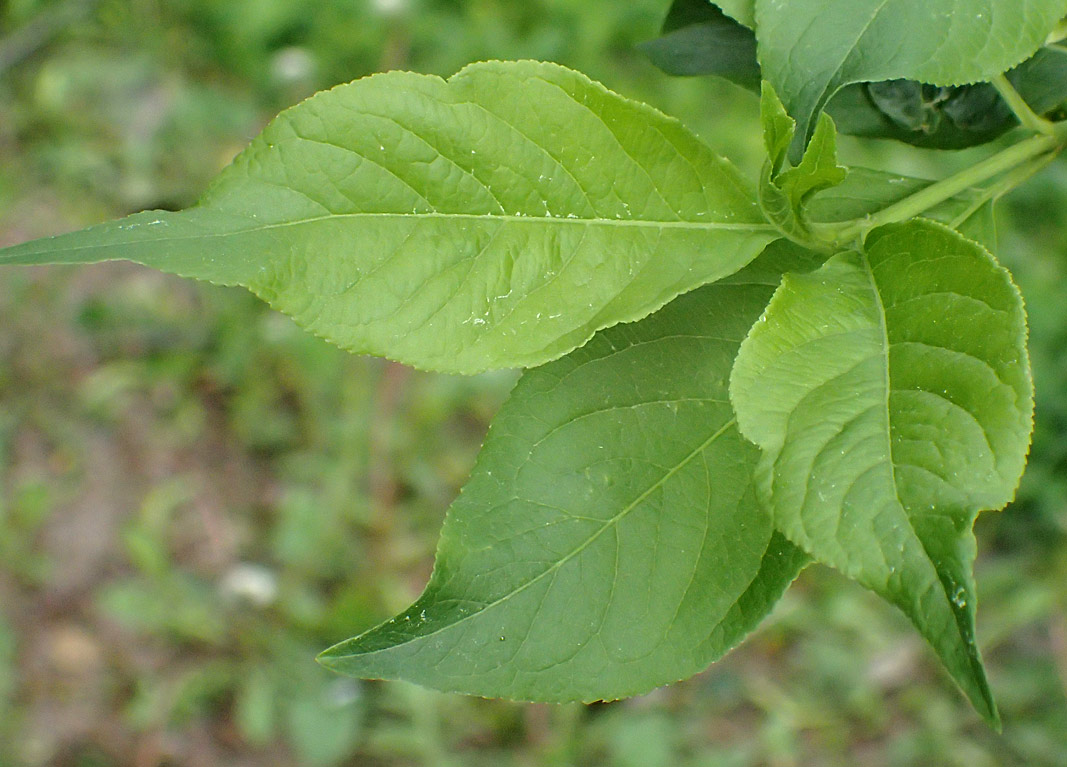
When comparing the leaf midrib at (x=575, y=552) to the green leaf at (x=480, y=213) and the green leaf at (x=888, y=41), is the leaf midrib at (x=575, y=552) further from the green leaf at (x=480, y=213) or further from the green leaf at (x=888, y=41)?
the green leaf at (x=888, y=41)

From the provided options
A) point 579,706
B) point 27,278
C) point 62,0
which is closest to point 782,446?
point 579,706

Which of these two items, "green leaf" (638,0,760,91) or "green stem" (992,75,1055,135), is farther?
"green leaf" (638,0,760,91)

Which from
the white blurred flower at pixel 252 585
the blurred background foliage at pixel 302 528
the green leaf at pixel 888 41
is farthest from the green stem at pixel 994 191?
the white blurred flower at pixel 252 585

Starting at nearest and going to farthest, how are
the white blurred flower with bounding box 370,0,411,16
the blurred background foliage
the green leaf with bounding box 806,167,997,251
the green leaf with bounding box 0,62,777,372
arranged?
the green leaf with bounding box 0,62,777,372 → the green leaf with bounding box 806,167,997,251 → the blurred background foliage → the white blurred flower with bounding box 370,0,411,16

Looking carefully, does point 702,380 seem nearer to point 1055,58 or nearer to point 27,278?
point 1055,58

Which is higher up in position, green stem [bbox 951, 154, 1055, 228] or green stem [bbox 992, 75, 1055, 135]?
green stem [bbox 992, 75, 1055, 135]

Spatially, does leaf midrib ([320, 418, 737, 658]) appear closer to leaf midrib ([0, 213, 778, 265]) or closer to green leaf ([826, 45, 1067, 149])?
leaf midrib ([0, 213, 778, 265])

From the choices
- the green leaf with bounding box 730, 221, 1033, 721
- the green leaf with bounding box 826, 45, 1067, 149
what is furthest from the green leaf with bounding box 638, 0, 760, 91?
the green leaf with bounding box 730, 221, 1033, 721
